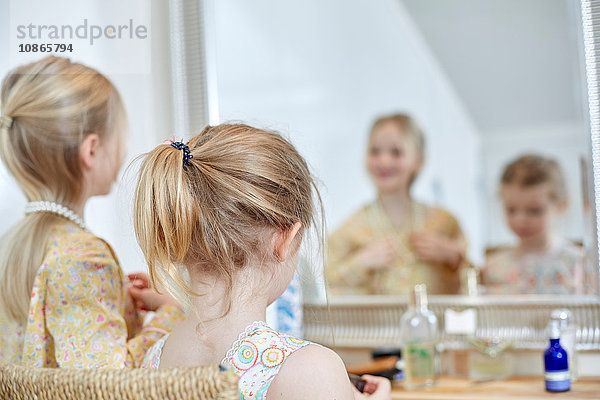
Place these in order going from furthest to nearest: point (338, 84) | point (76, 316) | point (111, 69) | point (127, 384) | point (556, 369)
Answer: point (338, 84)
point (556, 369)
point (111, 69)
point (76, 316)
point (127, 384)

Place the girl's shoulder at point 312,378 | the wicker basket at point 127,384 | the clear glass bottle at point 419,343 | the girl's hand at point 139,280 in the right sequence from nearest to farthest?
the wicker basket at point 127,384 < the girl's shoulder at point 312,378 < the girl's hand at point 139,280 < the clear glass bottle at point 419,343

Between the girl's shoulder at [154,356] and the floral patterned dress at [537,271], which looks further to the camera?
the floral patterned dress at [537,271]

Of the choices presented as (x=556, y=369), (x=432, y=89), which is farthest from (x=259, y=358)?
(x=432, y=89)

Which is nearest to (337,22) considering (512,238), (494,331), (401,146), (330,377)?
(401,146)

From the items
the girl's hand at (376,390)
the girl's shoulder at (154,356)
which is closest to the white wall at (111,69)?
the girl's shoulder at (154,356)

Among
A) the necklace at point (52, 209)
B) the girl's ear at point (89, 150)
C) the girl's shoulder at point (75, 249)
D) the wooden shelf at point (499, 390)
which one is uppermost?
the girl's ear at point (89, 150)

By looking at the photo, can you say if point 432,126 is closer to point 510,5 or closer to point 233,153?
point 510,5

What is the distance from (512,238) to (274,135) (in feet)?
2.39

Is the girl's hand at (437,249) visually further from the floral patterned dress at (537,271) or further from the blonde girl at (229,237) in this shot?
the blonde girl at (229,237)

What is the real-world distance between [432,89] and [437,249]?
0.34 m

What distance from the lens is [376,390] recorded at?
1.00 metres

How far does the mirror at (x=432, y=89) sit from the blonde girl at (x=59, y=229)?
0.33 meters

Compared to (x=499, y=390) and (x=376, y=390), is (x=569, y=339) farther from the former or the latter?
(x=376, y=390)

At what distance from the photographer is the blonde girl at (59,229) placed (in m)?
0.99
